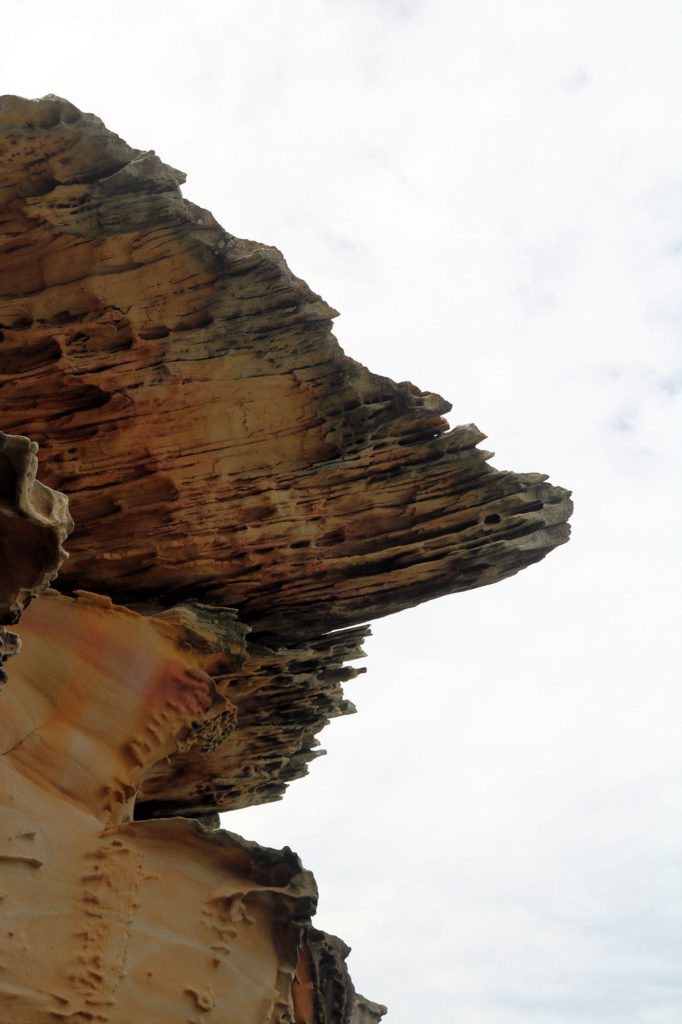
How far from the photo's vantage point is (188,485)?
1170 cm

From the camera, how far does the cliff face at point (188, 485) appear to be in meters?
10.4

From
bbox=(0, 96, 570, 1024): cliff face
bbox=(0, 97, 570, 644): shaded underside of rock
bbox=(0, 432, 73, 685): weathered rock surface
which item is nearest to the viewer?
bbox=(0, 432, 73, 685): weathered rock surface

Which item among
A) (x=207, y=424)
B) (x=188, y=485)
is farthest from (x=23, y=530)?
(x=207, y=424)

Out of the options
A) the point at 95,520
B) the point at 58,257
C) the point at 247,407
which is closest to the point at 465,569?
the point at 247,407

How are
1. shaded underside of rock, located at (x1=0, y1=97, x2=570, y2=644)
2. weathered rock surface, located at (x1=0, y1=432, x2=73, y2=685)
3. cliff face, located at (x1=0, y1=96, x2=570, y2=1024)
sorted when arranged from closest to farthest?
weathered rock surface, located at (x1=0, y1=432, x2=73, y2=685), cliff face, located at (x1=0, y1=96, x2=570, y2=1024), shaded underside of rock, located at (x1=0, y1=97, x2=570, y2=644)

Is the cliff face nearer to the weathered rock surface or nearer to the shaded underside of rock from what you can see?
the shaded underside of rock

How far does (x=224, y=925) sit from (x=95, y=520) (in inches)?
204

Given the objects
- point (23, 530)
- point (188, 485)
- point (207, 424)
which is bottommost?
point (23, 530)

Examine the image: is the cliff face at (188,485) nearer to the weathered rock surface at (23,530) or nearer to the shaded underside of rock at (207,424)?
the shaded underside of rock at (207,424)

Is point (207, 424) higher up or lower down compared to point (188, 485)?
higher up

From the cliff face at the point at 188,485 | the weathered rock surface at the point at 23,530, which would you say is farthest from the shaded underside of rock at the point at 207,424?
the weathered rock surface at the point at 23,530

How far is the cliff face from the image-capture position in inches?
410

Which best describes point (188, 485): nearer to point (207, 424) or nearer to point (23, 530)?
point (207, 424)

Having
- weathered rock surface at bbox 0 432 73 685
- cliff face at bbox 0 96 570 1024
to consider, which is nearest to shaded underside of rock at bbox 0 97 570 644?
cliff face at bbox 0 96 570 1024
